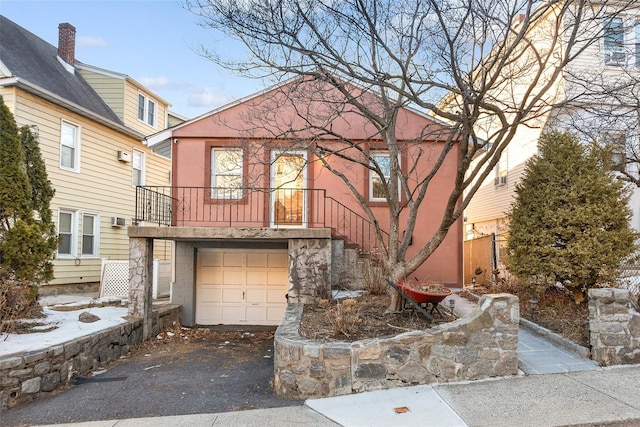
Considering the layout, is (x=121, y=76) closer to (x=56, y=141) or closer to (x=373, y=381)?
(x=56, y=141)

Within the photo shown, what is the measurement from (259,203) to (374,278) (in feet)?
11.5

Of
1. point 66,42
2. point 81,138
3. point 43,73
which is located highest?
point 66,42

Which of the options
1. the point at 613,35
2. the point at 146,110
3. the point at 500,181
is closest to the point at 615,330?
the point at 613,35

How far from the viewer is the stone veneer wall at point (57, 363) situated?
4.84 metres

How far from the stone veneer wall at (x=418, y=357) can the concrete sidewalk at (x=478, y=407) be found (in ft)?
0.42

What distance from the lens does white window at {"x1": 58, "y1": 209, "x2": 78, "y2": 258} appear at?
38.2 feet

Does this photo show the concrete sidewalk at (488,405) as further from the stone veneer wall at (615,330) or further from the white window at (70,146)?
the white window at (70,146)

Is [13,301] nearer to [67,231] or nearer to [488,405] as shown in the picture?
[67,231]

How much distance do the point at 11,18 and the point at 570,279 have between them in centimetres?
1662

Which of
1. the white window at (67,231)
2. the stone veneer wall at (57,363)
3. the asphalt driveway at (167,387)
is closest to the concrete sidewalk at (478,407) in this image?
the asphalt driveway at (167,387)

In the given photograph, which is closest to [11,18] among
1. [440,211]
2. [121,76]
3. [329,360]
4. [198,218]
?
[121,76]

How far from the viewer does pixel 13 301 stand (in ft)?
20.5

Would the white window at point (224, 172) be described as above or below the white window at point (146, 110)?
below

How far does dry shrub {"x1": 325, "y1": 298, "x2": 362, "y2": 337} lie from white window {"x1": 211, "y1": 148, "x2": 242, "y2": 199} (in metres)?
4.81
